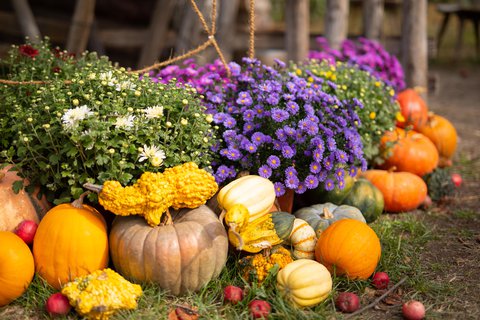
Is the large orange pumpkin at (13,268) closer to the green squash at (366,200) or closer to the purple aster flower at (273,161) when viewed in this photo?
the purple aster flower at (273,161)

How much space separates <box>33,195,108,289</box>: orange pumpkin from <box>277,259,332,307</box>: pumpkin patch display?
0.96m

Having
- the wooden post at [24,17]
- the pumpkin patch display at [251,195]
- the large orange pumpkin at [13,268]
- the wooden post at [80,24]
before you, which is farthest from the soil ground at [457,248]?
the wooden post at [24,17]

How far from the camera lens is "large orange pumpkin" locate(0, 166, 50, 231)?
3.36 metres

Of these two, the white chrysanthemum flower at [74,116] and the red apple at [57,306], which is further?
the white chrysanthemum flower at [74,116]

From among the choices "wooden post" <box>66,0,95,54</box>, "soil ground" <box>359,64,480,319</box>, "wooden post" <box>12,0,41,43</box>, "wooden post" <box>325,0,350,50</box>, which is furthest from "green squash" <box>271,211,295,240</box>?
"wooden post" <box>12,0,41,43</box>

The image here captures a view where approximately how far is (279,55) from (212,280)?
5110 mm

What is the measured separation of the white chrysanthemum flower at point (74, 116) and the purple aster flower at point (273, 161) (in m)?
1.10

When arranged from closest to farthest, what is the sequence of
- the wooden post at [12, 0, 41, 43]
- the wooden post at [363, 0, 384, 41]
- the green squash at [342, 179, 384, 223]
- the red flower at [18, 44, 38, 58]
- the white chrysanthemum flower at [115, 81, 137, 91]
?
the white chrysanthemum flower at [115, 81, 137, 91] → the red flower at [18, 44, 38, 58] → the green squash at [342, 179, 384, 223] → the wooden post at [363, 0, 384, 41] → the wooden post at [12, 0, 41, 43]

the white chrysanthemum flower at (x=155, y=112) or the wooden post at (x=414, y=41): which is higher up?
the wooden post at (x=414, y=41)

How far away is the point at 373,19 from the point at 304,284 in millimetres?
4802

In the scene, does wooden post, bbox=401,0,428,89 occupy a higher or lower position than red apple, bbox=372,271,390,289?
higher

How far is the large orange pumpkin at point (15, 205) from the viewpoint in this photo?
3.36m

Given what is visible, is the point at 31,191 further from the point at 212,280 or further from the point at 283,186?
the point at 283,186

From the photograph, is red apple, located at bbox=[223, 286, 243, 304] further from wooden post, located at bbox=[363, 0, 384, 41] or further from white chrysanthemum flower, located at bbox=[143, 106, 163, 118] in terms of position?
wooden post, located at bbox=[363, 0, 384, 41]
